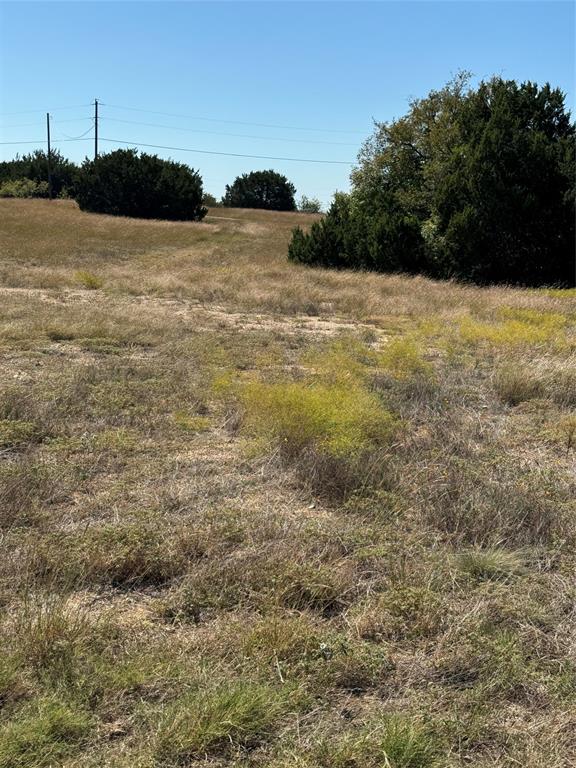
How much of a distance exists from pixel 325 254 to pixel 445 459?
21.3 metres

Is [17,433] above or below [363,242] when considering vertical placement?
below

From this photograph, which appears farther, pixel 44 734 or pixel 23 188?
pixel 23 188

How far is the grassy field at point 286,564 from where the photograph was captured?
220cm

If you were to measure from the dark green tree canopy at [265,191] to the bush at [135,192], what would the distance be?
87.9ft

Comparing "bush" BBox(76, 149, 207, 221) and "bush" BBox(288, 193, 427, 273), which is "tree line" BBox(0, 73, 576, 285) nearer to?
"bush" BBox(288, 193, 427, 273)

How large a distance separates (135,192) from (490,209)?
121ft

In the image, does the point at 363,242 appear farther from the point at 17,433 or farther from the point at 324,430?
the point at 17,433

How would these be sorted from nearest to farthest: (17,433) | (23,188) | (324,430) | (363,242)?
(17,433) → (324,430) → (363,242) → (23,188)

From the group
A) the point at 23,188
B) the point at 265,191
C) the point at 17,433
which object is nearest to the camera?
the point at 17,433

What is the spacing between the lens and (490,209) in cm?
2073

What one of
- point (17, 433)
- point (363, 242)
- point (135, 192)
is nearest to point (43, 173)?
point (135, 192)

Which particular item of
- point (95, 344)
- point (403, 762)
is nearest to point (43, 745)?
point (403, 762)

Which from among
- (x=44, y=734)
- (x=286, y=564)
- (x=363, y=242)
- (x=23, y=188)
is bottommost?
(x=44, y=734)

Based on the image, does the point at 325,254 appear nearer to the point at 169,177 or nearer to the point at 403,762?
the point at 403,762
